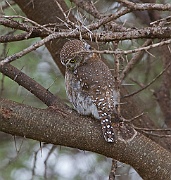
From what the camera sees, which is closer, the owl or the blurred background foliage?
the owl

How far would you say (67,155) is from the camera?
6.96 metres

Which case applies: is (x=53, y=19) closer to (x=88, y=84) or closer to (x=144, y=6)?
(x=88, y=84)

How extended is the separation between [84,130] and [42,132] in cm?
28

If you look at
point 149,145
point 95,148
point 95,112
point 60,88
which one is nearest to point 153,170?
point 149,145

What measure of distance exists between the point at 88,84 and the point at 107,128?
0.75 m

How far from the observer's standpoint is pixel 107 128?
3557mm

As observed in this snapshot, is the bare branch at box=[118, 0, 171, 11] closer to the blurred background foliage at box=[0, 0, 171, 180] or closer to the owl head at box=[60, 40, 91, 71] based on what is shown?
the owl head at box=[60, 40, 91, 71]

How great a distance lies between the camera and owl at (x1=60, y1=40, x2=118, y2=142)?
13.5ft

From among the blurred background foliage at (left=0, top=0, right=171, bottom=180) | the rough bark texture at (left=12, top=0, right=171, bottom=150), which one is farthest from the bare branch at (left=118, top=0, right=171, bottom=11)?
the blurred background foliage at (left=0, top=0, right=171, bottom=180)

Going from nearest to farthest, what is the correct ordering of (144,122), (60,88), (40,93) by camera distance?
(40,93)
(144,122)
(60,88)

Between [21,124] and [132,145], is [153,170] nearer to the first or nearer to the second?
[132,145]

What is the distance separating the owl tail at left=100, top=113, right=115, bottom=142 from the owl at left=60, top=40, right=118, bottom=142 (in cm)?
4

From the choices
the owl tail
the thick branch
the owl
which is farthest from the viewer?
the owl

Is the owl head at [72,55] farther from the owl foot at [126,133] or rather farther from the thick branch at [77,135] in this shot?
the owl foot at [126,133]
